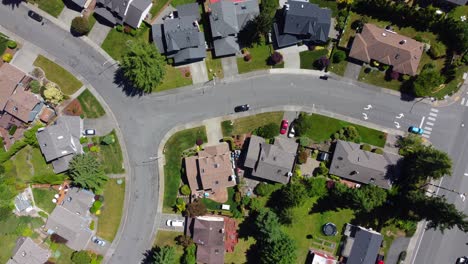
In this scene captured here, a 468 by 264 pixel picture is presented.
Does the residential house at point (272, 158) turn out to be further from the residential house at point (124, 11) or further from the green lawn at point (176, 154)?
the residential house at point (124, 11)

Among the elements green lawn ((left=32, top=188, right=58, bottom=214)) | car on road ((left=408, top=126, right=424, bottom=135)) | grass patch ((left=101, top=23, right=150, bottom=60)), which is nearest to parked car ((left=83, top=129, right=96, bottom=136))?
green lawn ((left=32, top=188, right=58, bottom=214))

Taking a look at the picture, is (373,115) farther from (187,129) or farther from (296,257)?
(187,129)

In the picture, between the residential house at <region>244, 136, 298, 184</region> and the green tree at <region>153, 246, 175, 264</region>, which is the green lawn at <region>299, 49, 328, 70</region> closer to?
the residential house at <region>244, 136, 298, 184</region>

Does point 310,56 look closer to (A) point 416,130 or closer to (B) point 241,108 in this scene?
(B) point 241,108

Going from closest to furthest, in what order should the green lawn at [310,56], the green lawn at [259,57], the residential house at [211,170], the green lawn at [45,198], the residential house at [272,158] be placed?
the residential house at [272,158] < the residential house at [211,170] < the green lawn at [310,56] < the green lawn at [259,57] < the green lawn at [45,198]

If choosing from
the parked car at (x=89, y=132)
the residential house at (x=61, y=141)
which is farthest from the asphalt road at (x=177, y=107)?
the residential house at (x=61, y=141)
